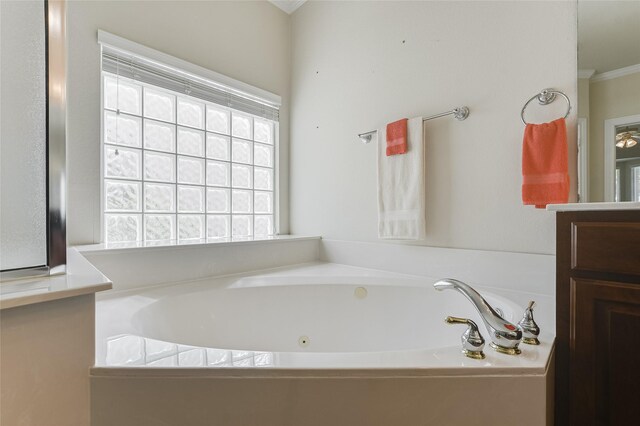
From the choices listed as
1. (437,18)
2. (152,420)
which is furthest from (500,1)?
(152,420)

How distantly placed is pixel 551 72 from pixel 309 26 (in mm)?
1748

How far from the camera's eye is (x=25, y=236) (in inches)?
27.9

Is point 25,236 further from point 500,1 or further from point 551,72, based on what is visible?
point 500,1

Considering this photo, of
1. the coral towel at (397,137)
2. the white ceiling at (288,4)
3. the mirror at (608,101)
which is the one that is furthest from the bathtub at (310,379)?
the white ceiling at (288,4)

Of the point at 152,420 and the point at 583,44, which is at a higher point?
the point at 583,44

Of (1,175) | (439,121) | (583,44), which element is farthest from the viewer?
(439,121)

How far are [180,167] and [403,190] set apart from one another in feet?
4.56

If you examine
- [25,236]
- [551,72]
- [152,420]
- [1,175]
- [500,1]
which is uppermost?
[500,1]

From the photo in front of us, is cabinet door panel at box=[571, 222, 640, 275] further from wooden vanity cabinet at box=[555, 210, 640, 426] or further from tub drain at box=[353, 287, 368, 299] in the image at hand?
tub drain at box=[353, 287, 368, 299]

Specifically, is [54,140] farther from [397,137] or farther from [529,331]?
[397,137]

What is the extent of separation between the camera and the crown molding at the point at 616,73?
1.20 m

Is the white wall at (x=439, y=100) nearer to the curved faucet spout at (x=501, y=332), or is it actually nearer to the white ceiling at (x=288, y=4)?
the white ceiling at (x=288, y=4)

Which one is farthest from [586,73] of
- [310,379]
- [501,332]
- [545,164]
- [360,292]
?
[310,379]

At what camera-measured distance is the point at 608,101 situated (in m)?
1.24
